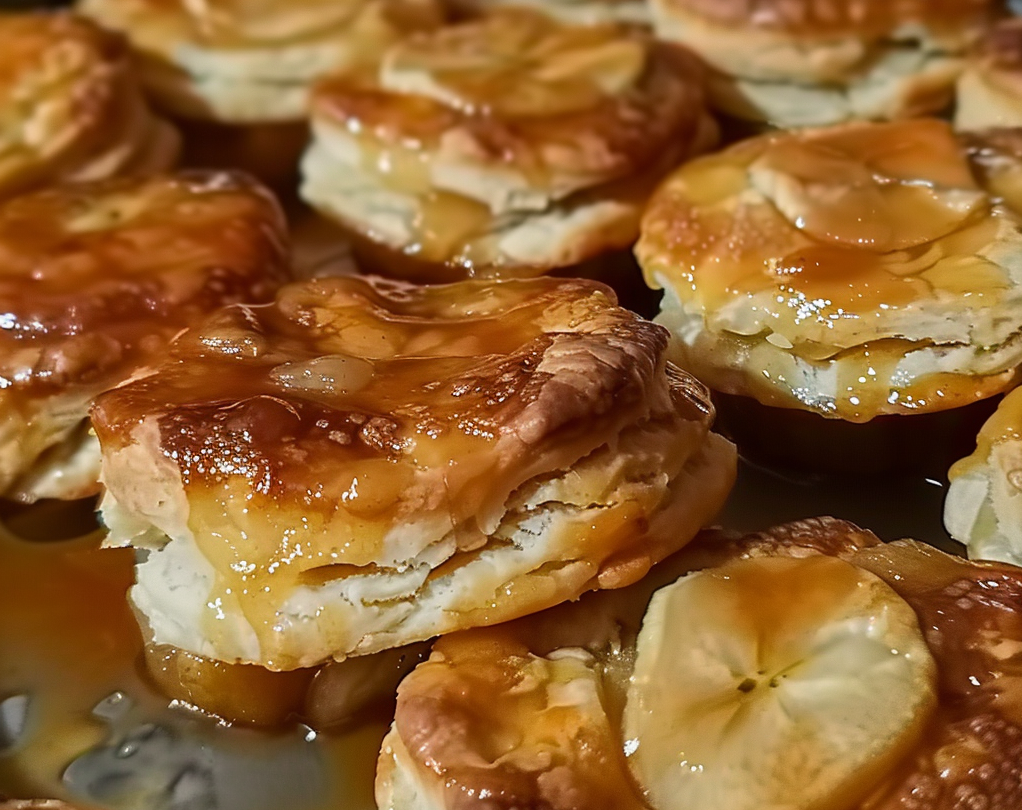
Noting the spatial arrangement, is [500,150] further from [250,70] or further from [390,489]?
[390,489]

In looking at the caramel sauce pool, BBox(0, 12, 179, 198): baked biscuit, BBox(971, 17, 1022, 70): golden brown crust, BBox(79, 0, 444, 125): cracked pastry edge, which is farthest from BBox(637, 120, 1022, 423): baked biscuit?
BBox(0, 12, 179, 198): baked biscuit

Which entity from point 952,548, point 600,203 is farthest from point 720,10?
point 952,548

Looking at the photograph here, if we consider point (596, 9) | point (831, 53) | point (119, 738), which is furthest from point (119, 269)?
point (831, 53)

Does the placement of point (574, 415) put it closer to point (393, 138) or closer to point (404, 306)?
point (404, 306)

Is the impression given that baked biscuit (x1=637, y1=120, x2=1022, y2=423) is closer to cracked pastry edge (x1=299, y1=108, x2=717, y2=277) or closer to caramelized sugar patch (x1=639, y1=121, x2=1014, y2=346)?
caramelized sugar patch (x1=639, y1=121, x2=1014, y2=346)

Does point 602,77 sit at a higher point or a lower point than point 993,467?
higher

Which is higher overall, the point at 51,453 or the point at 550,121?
the point at 550,121
